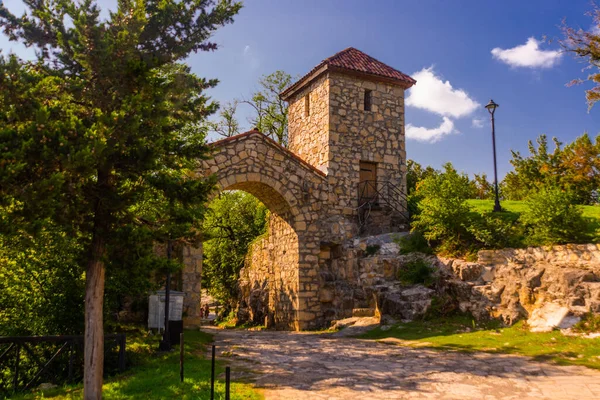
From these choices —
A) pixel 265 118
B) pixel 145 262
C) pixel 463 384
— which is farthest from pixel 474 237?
pixel 265 118

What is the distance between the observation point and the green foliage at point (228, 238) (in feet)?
87.7

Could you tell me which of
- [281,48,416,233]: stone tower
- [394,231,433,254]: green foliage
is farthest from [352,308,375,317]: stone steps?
[281,48,416,233]: stone tower

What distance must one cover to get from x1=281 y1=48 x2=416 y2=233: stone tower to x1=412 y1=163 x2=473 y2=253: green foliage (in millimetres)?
2941

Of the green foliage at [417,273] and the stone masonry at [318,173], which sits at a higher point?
the stone masonry at [318,173]

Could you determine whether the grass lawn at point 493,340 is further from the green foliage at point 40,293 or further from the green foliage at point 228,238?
the green foliage at point 228,238

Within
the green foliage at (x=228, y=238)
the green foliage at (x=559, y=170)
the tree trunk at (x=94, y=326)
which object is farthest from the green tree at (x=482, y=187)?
the tree trunk at (x=94, y=326)

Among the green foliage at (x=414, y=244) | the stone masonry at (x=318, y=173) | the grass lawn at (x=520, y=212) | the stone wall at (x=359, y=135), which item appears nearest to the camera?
the grass lawn at (x=520, y=212)

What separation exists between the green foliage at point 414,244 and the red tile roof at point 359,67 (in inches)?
257

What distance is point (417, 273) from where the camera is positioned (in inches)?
A: 536

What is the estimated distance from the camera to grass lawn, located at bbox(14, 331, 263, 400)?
6840mm

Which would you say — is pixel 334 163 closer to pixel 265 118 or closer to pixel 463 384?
pixel 463 384

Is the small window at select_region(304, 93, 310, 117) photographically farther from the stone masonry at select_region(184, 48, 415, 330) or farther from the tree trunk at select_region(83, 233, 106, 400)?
the tree trunk at select_region(83, 233, 106, 400)

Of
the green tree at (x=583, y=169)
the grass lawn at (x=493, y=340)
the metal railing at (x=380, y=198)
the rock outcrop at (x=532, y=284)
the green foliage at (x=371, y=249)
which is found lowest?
the grass lawn at (x=493, y=340)

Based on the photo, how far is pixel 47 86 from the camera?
707cm
